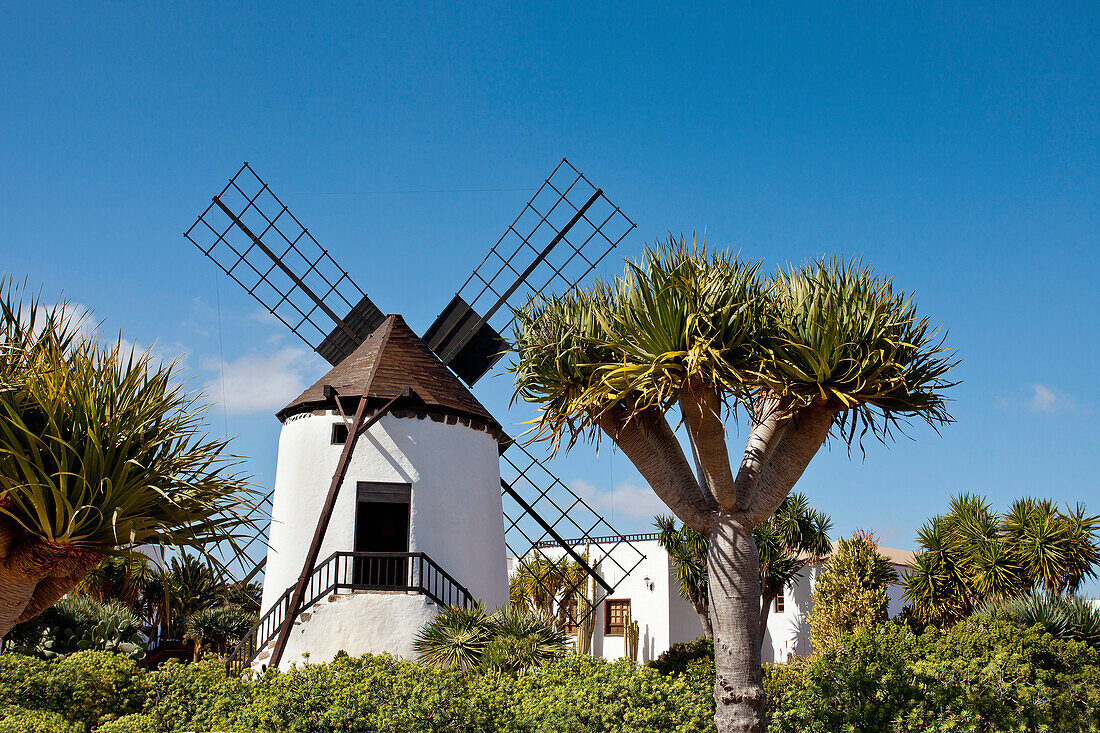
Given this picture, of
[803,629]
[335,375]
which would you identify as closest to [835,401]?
[335,375]

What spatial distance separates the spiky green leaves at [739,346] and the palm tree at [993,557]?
11138mm

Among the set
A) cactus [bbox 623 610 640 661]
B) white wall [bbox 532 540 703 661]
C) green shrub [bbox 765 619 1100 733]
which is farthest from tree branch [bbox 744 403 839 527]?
cactus [bbox 623 610 640 661]

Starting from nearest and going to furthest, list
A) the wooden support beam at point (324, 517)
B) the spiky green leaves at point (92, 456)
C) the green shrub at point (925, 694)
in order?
the spiky green leaves at point (92, 456)
the green shrub at point (925, 694)
the wooden support beam at point (324, 517)

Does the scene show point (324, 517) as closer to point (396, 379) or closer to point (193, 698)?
point (396, 379)

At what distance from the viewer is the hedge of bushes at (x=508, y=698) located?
9328 mm

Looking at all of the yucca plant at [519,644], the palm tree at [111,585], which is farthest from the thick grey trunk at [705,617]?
the palm tree at [111,585]

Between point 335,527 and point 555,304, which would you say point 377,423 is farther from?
point 555,304

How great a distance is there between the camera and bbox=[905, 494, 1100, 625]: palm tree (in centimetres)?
1836

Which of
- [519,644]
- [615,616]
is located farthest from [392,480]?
[615,616]

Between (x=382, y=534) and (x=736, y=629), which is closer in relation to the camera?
(x=736, y=629)

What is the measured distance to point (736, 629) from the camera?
9.33 metres

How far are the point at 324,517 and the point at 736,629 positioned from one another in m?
7.77

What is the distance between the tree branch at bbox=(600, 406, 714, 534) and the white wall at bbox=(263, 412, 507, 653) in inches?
265

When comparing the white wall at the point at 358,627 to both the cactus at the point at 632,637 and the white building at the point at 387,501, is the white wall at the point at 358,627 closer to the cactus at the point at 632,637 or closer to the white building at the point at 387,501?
the white building at the point at 387,501
